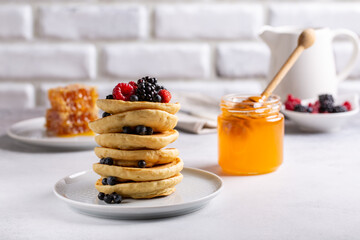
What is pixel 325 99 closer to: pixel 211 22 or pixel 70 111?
pixel 70 111

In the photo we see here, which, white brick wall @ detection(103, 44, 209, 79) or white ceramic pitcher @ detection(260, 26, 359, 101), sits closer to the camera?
white ceramic pitcher @ detection(260, 26, 359, 101)


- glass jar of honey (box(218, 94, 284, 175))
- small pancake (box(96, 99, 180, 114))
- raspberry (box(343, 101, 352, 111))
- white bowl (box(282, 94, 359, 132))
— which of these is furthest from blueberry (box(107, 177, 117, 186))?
raspberry (box(343, 101, 352, 111))

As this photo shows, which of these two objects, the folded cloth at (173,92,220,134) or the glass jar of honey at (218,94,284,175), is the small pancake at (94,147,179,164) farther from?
the folded cloth at (173,92,220,134)

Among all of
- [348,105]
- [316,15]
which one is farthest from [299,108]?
[316,15]

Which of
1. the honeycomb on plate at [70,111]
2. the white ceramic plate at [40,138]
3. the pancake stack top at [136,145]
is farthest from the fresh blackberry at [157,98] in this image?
the honeycomb on plate at [70,111]

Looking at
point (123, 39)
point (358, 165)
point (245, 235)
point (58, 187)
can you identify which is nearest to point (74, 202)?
point (58, 187)
